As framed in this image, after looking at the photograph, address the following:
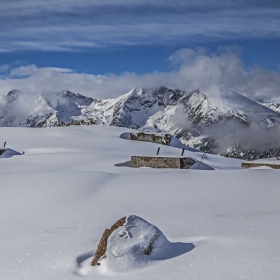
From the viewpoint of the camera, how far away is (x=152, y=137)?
64.0ft

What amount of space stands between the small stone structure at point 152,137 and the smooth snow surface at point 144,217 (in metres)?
7.77

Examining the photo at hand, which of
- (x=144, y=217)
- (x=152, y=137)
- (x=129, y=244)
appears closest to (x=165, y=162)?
(x=144, y=217)

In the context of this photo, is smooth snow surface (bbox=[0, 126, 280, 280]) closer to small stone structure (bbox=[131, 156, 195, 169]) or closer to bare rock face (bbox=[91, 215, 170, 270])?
bare rock face (bbox=[91, 215, 170, 270])

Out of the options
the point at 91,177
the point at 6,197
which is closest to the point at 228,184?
the point at 91,177

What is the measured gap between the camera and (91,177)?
884 centimetres

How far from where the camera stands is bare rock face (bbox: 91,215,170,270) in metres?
4.04

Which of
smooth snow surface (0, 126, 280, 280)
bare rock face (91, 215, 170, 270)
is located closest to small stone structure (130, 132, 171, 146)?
smooth snow surface (0, 126, 280, 280)

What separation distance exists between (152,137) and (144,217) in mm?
13464

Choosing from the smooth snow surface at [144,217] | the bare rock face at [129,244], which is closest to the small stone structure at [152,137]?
the smooth snow surface at [144,217]

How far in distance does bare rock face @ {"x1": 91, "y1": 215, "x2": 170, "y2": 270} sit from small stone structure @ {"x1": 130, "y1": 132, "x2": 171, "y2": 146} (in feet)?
49.1

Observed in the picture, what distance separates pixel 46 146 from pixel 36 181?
9.59 metres

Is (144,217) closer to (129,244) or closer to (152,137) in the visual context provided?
(129,244)

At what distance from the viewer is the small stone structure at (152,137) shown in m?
19.4

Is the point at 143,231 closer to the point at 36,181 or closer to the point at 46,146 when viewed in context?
the point at 36,181
